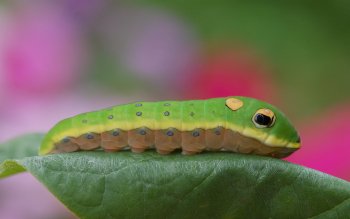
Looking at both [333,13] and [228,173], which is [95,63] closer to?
[333,13]

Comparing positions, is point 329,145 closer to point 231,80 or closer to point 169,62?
point 231,80

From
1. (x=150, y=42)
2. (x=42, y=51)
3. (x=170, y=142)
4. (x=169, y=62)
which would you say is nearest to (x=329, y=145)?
(x=170, y=142)

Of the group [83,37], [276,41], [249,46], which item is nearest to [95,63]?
[83,37]

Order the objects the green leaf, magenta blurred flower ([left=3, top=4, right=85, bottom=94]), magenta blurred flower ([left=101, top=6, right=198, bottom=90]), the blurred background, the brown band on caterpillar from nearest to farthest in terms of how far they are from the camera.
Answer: the green leaf → the brown band on caterpillar → the blurred background → magenta blurred flower ([left=3, top=4, right=85, bottom=94]) → magenta blurred flower ([left=101, top=6, right=198, bottom=90])

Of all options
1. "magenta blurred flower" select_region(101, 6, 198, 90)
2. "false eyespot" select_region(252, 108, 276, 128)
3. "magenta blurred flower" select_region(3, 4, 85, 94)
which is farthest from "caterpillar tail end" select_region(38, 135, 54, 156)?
"magenta blurred flower" select_region(101, 6, 198, 90)

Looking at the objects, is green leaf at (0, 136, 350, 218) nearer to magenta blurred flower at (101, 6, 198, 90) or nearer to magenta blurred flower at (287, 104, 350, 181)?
magenta blurred flower at (287, 104, 350, 181)

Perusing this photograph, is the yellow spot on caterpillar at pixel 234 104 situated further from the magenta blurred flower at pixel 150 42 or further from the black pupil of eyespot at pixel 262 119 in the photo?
the magenta blurred flower at pixel 150 42
